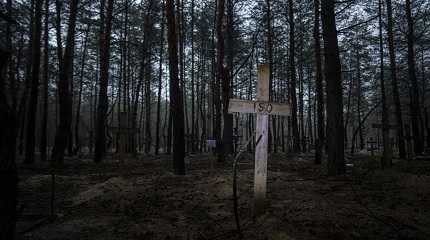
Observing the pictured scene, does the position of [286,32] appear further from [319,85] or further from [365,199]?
[365,199]

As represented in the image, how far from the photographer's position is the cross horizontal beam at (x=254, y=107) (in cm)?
559

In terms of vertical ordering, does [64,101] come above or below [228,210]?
above

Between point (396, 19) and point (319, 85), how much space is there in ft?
33.0

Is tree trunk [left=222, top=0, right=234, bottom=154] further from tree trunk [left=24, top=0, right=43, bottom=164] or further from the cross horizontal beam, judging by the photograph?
the cross horizontal beam

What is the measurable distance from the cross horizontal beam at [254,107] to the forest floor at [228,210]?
5.33ft

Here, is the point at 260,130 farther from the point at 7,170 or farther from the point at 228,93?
the point at 228,93

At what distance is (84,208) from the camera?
7309mm

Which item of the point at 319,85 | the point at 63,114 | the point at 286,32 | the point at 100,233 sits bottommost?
the point at 100,233

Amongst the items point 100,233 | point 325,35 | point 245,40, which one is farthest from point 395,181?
point 245,40

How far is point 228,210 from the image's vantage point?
6.51 metres

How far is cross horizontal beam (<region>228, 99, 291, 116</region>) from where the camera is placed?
220 inches

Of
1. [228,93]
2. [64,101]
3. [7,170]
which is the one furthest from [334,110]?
[64,101]

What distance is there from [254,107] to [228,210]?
2.03 metres

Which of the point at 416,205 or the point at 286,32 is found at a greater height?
the point at 286,32
